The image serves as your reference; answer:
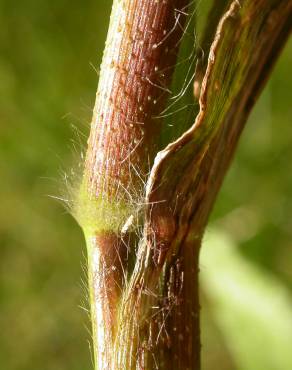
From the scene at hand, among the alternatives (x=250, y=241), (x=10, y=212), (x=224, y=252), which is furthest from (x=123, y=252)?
(x=10, y=212)

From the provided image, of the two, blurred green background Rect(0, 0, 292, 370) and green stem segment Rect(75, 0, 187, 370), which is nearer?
green stem segment Rect(75, 0, 187, 370)

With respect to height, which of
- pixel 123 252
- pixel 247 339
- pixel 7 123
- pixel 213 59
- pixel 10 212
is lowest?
pixel 247 339

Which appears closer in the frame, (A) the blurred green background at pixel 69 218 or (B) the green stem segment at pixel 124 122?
(B) the green stem segment at pixel 124 122

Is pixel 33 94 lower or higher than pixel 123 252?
higher

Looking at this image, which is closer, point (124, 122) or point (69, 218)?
point (124, 122)

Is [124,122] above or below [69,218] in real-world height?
below

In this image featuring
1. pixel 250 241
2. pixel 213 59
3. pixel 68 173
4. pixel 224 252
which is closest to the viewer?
pixel 213 59

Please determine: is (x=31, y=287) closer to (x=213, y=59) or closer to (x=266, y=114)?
(x=266, y=114)

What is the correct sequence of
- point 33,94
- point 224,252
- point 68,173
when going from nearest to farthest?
point 68,173, point 224,252, point 33,94
